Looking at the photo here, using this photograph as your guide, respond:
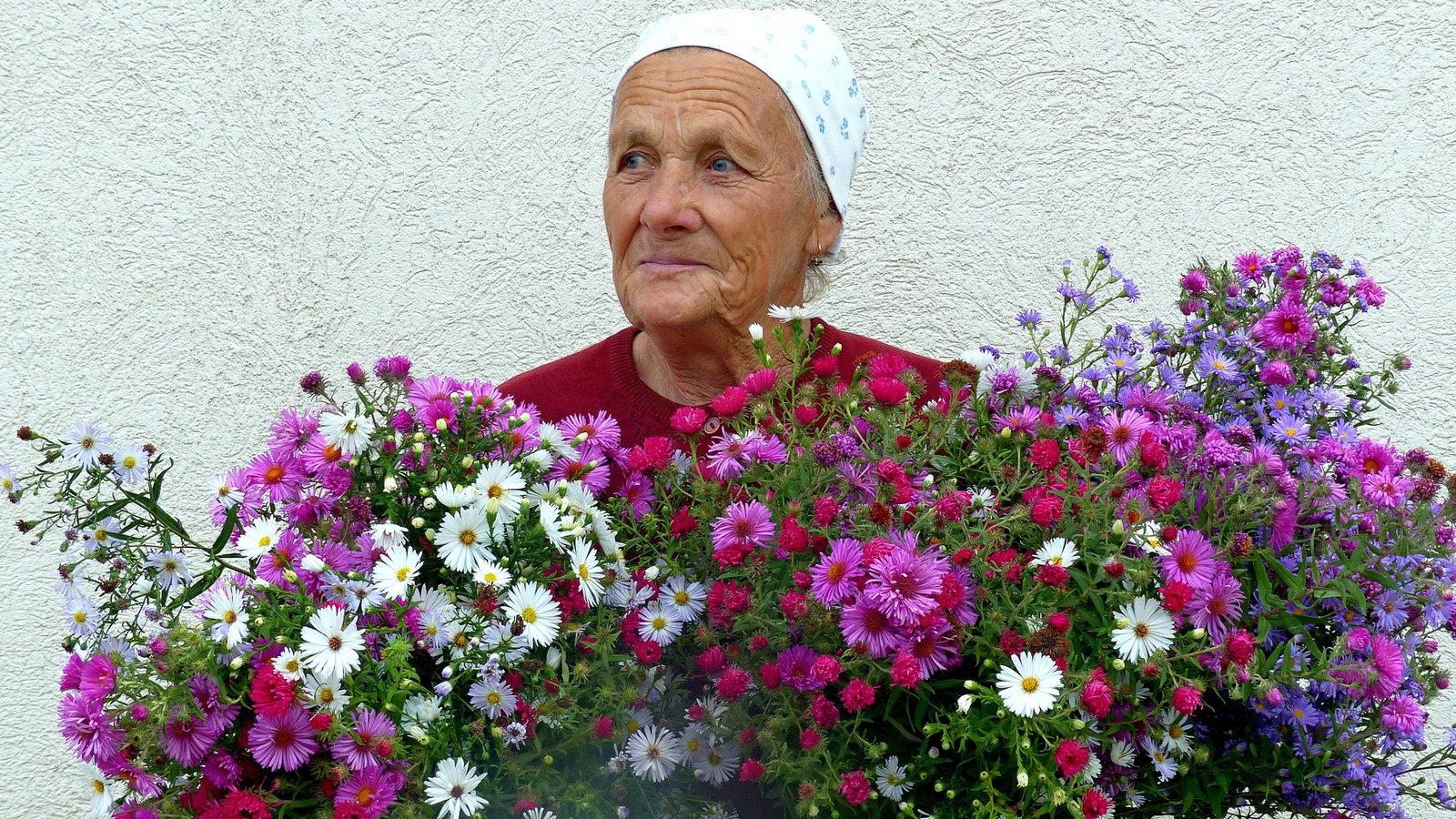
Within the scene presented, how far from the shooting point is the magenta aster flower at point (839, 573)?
1020mm

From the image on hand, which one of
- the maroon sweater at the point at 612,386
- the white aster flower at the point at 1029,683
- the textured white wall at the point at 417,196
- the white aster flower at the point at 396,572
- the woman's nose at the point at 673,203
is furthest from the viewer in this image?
the textured white wall at the point at 417,196

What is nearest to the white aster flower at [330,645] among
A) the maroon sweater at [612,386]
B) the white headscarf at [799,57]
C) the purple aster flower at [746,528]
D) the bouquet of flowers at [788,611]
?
the bouquet of flowers at [788,611]

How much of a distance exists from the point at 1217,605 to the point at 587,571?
1.94ft

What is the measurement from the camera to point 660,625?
117 centimetres

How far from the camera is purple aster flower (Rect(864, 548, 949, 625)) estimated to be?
3.24ft

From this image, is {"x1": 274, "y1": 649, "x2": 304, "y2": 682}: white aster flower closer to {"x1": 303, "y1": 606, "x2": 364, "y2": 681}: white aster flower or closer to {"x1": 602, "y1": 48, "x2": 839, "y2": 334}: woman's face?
{"x1": 303, "y1": 606, "x2": 364, "y2": 681}: white aster flower

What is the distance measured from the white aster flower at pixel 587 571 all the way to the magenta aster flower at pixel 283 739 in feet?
0.89

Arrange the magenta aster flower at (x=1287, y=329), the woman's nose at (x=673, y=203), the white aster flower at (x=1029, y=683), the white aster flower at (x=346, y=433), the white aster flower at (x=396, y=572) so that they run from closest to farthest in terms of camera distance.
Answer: the white aster flower at (x=1029, y=683) → the white aster flower at (x=396, y=572) → the white aster flower at (x=346, y=433) → the magenta aster flower at (x=1287, y=329) → the woman's nose at (x=673, y=203)

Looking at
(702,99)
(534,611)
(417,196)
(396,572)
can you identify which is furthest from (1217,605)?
(417,196)

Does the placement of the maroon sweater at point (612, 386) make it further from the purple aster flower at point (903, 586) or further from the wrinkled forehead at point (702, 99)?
the purple aster flower at point (903, 586)

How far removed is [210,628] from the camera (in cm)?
106

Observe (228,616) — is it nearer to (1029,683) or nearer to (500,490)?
(500,490)

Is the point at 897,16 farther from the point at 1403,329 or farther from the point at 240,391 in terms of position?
the point at 240,391

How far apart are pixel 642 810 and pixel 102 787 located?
526 millimetres
